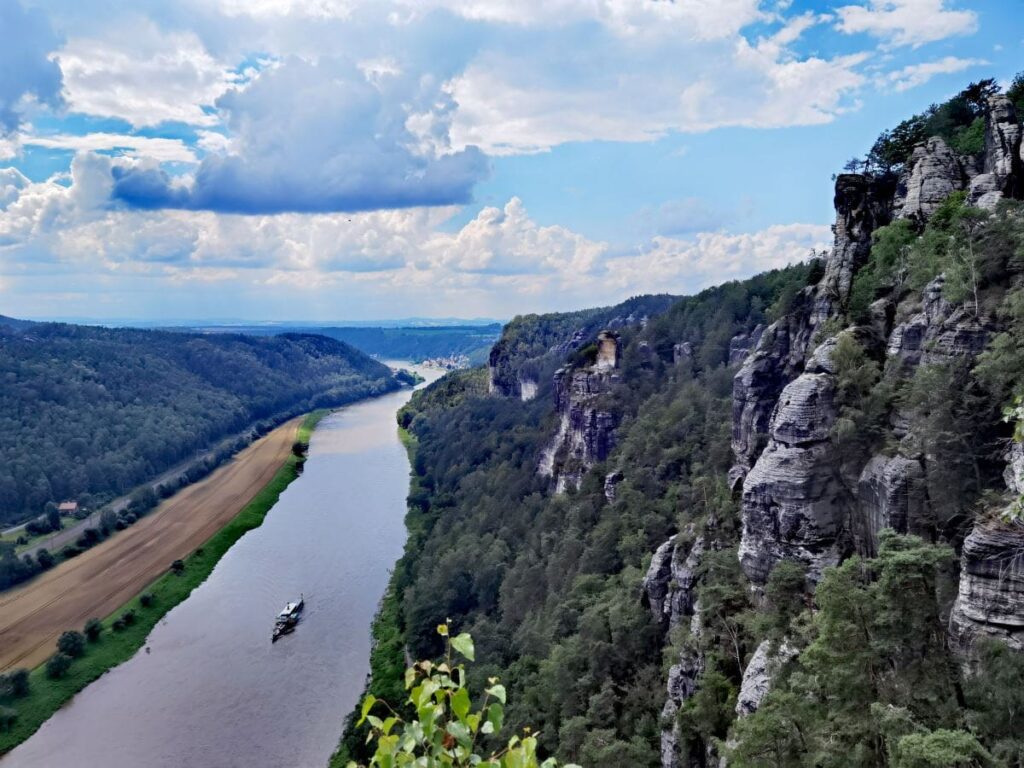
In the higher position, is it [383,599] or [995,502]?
[995,502]

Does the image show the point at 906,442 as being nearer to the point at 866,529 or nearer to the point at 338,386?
the point at 866,529

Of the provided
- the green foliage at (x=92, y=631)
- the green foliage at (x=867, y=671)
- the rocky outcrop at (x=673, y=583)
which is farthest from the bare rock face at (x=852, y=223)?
the green foliage at (x=92, y=631)

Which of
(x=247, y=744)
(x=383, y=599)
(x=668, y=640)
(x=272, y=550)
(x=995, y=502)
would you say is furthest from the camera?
(x=272, y=550)

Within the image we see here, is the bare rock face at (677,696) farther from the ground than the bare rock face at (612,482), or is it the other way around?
the bare rock face at (612,482)

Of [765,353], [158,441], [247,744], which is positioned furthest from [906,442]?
[158,441]

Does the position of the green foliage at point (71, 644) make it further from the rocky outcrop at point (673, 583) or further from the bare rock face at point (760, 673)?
the bare rock face at point (760, 673)

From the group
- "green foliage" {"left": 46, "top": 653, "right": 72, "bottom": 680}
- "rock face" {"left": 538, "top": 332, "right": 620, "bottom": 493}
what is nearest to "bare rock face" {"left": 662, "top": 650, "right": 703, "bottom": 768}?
"rock face" {"left": 538, "top": 332, "right": 620, "bottom": 493}

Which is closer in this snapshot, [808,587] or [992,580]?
[992,580]
